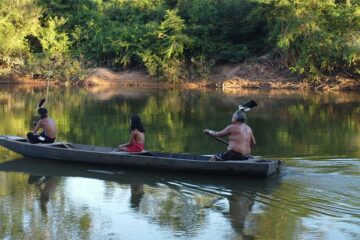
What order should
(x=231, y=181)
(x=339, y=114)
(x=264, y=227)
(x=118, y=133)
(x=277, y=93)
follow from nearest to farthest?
(x=264, y=227), (x=231, y=181), (x=118, y=133), (x=339, y=114), (x=277, y=93)

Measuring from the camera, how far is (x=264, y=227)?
7621 mm

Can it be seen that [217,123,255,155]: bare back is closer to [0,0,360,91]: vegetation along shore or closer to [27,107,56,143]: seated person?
[27,107,56,143]: seated person

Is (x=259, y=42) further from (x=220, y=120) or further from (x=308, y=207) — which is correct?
(x=308, y=207)

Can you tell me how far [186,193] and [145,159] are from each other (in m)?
1.57

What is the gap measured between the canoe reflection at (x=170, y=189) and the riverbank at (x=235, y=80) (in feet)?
75.5

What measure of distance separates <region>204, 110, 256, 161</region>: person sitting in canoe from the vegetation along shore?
2099cm

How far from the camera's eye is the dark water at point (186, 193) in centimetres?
754

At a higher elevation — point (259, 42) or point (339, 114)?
point (259, 42)

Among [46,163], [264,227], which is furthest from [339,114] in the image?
[264,227]

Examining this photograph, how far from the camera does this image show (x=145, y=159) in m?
10.7

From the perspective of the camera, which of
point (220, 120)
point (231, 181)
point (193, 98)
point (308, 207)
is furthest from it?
point (193, 98)

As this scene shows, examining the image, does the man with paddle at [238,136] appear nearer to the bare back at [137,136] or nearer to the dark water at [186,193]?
the dark water at [186,193]

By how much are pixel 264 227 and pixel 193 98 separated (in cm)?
2051

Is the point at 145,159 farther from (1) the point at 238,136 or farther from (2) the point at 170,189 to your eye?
(1) the point at 238,136
